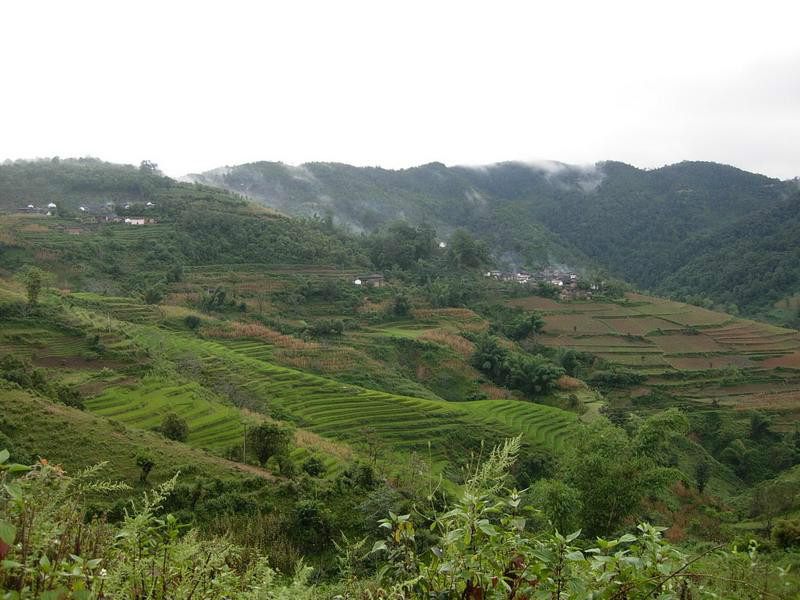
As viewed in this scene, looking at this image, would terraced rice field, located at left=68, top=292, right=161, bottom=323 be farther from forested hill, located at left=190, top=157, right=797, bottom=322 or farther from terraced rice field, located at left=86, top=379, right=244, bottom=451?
forested hill, located at left=190, top=157, right=797, bottom=322

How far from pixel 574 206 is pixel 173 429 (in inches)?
6005

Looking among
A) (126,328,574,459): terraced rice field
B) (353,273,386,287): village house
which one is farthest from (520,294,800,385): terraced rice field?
(126,328,574,459): terraced rice field

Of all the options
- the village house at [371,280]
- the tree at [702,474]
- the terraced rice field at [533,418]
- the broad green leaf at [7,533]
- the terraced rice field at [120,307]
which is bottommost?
the tree at [702,474]

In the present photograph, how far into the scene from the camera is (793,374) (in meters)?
46.1

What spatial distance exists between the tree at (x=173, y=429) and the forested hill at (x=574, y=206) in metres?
89.3

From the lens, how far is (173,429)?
20562 mm

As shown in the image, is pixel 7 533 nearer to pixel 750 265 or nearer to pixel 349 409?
pixel 349 409

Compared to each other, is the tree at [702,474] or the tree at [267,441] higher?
the tree at [267,441]

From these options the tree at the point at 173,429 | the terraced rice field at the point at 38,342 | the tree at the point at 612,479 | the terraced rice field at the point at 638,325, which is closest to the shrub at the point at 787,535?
the tree at the point at 612,479

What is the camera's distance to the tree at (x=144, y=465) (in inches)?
614

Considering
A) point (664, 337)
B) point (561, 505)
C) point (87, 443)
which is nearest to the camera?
point (561, 505)

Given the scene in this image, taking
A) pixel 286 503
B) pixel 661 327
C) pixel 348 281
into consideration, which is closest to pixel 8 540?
pixel 286 503

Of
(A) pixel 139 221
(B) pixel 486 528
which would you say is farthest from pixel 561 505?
(A) pixel 139 221

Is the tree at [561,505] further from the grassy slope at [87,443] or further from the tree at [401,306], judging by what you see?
the tree at [401,306]
